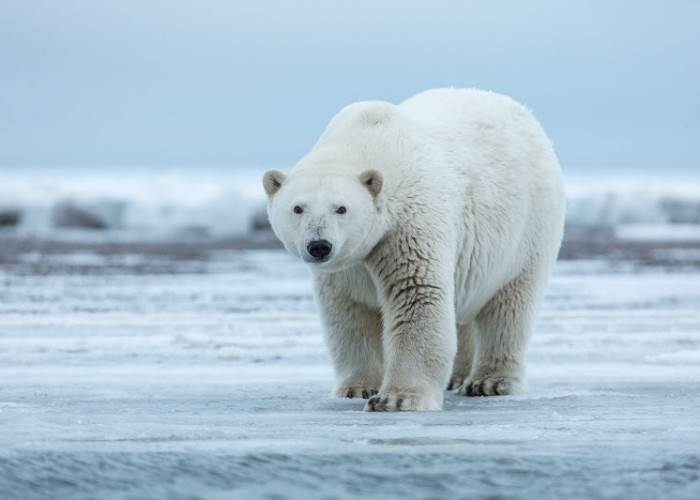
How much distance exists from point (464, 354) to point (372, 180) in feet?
5.02

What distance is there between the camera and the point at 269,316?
9219mm

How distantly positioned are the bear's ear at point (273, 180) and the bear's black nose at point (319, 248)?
0.46 metres

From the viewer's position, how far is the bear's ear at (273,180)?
5.42 metres

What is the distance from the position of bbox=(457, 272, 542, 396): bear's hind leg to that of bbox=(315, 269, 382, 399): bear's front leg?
1.90 ft

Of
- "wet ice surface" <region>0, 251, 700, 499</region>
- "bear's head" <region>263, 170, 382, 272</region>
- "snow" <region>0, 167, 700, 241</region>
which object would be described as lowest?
"wet ice surface" <region>0, 251, 700, 499</region>

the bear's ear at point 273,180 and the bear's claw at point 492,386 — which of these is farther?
the bear's claw at point 492,386

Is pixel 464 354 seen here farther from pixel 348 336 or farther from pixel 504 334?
pixel 348 336

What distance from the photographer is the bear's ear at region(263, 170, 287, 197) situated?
542cm

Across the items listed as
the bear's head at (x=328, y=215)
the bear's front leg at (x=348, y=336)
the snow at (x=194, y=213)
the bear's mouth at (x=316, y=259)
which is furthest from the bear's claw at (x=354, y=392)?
the snow at (x=194, y=213)

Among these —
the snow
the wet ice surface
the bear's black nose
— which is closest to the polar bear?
the bear's black nose

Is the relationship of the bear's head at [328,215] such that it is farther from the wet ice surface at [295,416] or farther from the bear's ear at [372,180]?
the wet ice surface at [295,416]

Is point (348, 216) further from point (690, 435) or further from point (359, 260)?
point (690, 435)

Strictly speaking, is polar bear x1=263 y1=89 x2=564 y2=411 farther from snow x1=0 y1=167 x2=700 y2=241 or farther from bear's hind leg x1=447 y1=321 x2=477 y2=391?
snow x1=0 y1=167 x2=700 y2=241

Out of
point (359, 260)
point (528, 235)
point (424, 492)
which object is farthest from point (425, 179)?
point (424, 492)
